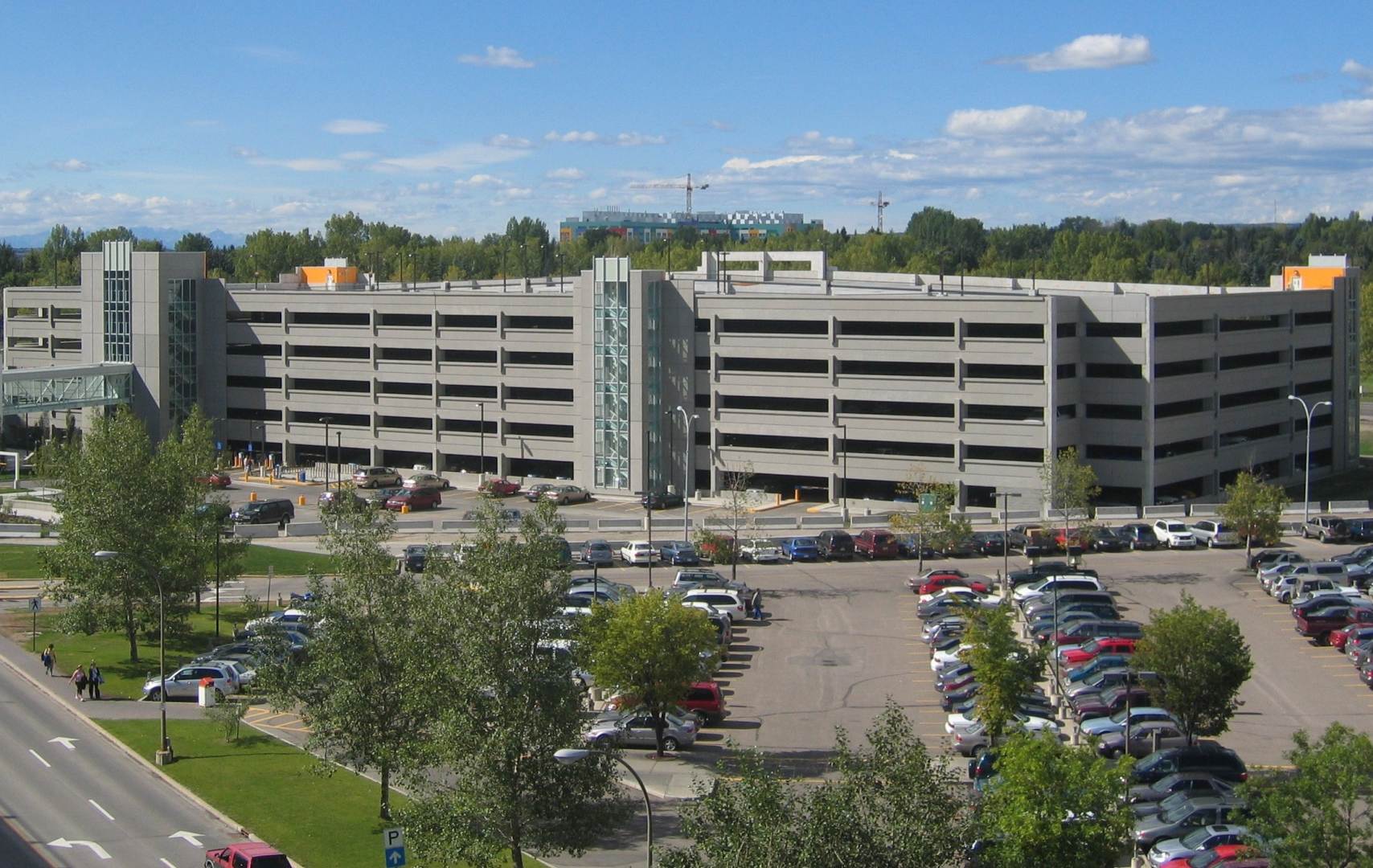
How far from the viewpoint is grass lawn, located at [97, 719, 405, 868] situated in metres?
36.4

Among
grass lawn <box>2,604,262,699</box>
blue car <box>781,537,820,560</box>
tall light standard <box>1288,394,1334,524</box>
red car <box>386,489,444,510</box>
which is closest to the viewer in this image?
grass lawn <box>2,604,262,699</box>

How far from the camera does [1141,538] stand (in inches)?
2891

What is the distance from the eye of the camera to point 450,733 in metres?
30.4

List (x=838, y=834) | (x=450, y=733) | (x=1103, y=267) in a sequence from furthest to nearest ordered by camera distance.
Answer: (x=1103, y=267), (x=450, y=733), (x=838, y=834)

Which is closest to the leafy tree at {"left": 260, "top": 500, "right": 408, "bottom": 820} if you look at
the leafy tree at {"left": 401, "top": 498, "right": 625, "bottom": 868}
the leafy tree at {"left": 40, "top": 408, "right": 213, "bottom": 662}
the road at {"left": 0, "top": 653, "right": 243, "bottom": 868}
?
the road at {"left": 0, "top": 653, "right": 243, "bottom": 868}

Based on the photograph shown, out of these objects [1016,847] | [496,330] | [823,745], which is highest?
[496,330]

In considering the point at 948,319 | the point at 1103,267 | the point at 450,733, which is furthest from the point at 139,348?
the point at 1103,267

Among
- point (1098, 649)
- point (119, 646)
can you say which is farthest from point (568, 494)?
point (1098, 649)

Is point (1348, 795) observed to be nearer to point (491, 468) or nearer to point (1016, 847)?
point (1016, 847)

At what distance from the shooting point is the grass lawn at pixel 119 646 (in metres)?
53.8

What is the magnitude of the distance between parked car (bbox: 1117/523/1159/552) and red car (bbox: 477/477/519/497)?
3534cm

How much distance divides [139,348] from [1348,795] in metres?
97.1

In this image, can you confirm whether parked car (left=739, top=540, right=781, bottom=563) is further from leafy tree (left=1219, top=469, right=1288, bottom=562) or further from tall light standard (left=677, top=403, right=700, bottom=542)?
leafy tree (left=1219, top=469, right=1288, bottom=562)

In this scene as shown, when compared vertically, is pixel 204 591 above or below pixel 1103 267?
below
